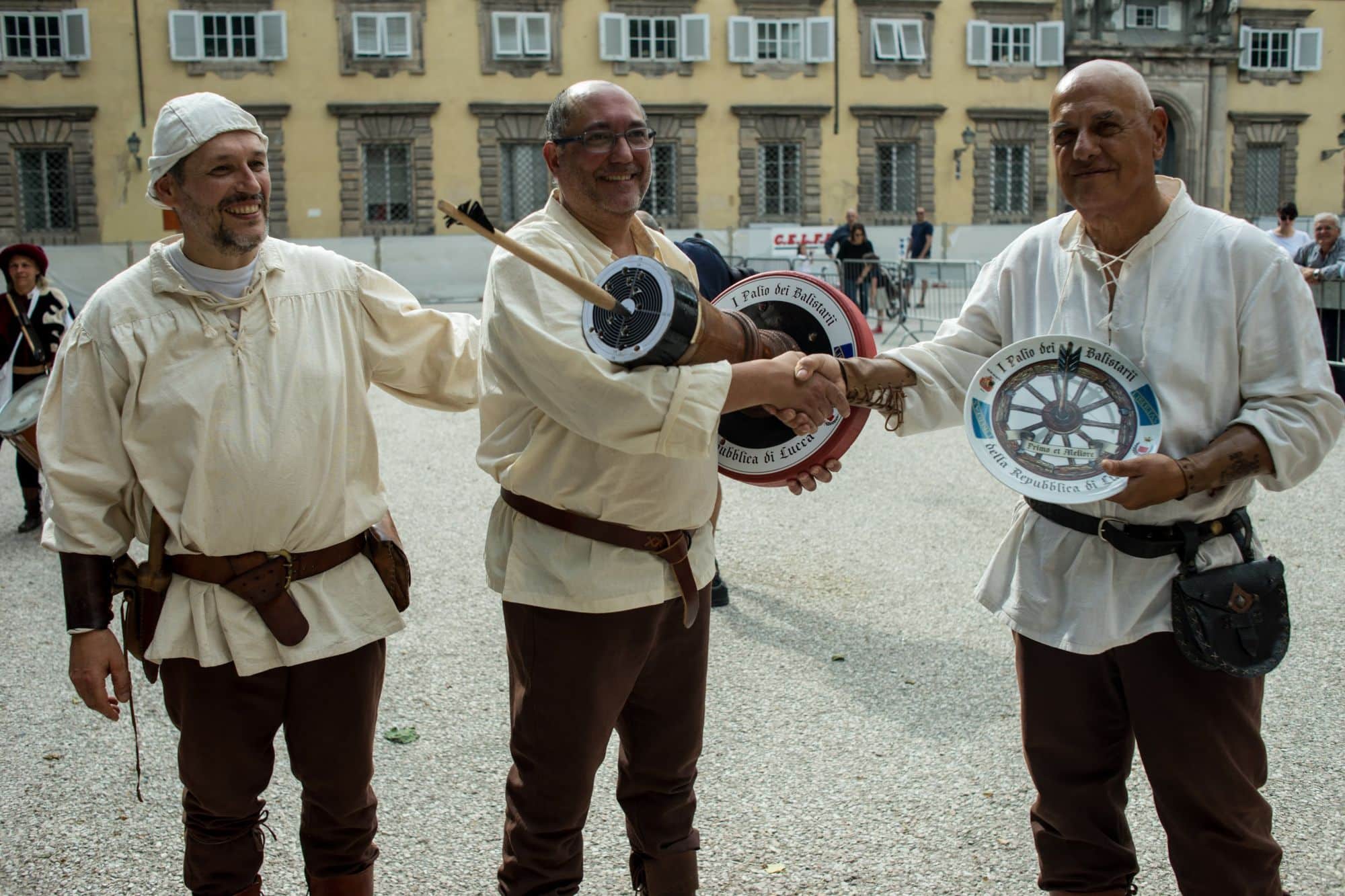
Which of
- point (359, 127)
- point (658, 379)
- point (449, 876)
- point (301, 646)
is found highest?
point (359, 127)

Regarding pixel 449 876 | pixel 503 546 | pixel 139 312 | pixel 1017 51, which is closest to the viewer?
pixel 139 312

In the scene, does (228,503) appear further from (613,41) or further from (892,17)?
(892,17)

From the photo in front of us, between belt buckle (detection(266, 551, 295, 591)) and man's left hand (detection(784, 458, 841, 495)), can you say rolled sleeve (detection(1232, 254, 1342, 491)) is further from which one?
belt buckle (detection(266, 551, 295, 591))

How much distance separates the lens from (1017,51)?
35.3 m

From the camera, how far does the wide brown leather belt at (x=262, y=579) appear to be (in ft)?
8.49

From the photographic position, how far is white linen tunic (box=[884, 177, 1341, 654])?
93.2 inches

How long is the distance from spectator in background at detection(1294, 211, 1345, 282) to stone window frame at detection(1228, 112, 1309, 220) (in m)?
27.3

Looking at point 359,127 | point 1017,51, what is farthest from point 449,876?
point 1017,51

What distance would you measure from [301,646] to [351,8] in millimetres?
32293

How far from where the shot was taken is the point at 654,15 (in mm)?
32750

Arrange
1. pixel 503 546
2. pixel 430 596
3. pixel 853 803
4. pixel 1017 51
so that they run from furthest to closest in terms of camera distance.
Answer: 1. pixel 1017 51
2. pixel 430 596
3. pixel 853 803
4. pixel 503 546

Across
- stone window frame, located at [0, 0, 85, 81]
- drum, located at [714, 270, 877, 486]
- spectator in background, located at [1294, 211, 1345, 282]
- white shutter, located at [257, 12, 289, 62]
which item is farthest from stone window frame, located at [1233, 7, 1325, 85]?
drum, located at [714, 270, 877, 486]

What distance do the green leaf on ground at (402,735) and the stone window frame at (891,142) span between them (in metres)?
31.9

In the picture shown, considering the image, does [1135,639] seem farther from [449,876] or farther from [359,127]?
[359,127]
